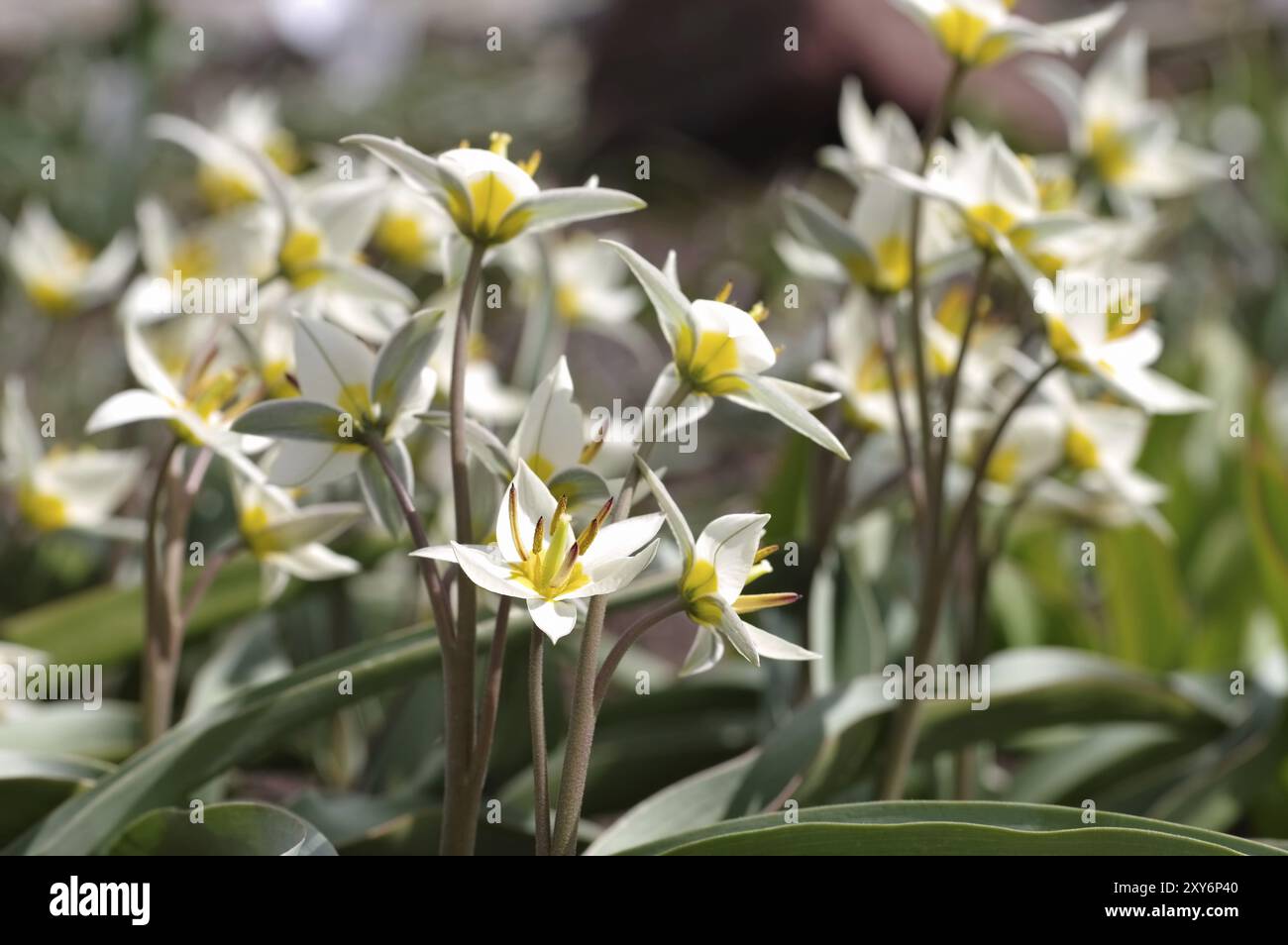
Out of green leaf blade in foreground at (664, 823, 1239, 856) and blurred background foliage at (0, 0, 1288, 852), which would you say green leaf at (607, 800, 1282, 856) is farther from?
blurred background foliage at (0, 0, 1288, 852)

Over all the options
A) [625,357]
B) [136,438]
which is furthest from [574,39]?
[136,438]

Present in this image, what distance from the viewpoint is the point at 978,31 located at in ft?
4.04

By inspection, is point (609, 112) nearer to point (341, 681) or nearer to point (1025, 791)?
point (1025, 791)

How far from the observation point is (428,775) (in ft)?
4.70

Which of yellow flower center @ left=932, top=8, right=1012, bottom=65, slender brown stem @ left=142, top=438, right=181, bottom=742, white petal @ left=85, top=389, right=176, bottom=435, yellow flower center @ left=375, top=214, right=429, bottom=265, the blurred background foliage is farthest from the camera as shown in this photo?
yellow flower center @ left=375, top=214, right=429, bottom=265

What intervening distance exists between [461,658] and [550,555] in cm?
14

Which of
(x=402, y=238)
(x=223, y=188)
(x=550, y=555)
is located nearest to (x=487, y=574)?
(x=550, y=555)

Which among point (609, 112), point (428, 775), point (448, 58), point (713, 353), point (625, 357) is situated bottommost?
point (428, 775)

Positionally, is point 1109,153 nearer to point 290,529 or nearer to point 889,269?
point 889,269

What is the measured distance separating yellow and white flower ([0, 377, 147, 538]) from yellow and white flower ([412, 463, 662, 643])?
33.0 inches

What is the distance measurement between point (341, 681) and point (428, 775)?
0.40 meters

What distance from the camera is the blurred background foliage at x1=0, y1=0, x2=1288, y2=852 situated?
1504 mm

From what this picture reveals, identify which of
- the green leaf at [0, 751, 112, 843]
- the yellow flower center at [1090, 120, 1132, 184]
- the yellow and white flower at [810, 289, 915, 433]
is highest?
the yellow flower center at [1090, 120, 1132, 184]

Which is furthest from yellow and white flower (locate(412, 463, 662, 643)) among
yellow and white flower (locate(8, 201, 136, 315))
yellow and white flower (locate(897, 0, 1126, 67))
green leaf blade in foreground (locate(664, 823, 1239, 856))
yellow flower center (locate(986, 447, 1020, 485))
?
yellow and white flower (locate(8, 201, 136, 315))
